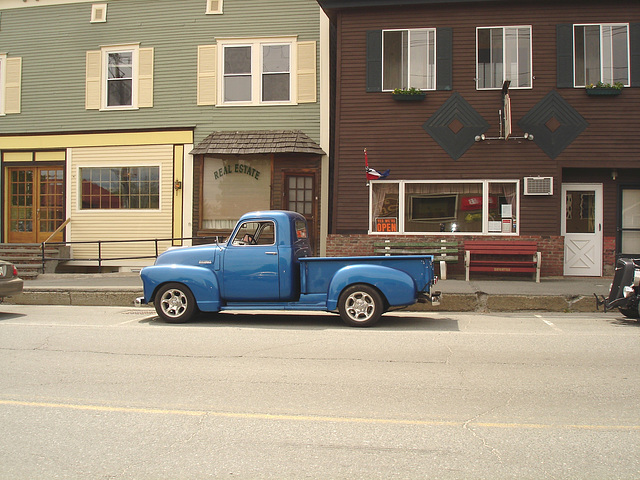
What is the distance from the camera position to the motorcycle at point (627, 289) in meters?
9.45

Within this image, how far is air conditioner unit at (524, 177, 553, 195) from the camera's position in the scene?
14.8 metres

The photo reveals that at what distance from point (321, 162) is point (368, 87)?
244cm

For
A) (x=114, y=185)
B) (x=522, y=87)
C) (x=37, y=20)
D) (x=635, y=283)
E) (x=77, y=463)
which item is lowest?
(x=77, y=463)

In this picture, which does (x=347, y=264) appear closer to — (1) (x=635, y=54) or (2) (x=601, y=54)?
(2) (x=601, y=54)

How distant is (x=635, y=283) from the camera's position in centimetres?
938

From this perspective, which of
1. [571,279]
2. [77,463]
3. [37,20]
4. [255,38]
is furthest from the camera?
[37,20]

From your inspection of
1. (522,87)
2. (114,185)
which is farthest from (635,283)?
(114,185)

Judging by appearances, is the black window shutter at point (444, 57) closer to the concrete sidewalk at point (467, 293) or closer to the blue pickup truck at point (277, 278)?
the concrete sidewalk at point (467, 293)

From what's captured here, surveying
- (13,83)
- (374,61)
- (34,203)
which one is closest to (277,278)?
(374,61)

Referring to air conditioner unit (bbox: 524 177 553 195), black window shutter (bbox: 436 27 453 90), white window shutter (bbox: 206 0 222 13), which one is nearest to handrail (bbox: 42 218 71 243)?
white window shutter (bbox: 206 0 222 13)

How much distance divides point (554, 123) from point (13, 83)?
16.2m

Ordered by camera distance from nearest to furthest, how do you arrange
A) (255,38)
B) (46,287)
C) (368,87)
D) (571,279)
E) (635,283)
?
(635,283), (46,287), (571,279), (368,87), (255,38)

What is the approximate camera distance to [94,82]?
18.0 metres

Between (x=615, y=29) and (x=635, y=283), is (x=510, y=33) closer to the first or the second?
(x=615, y=29)
